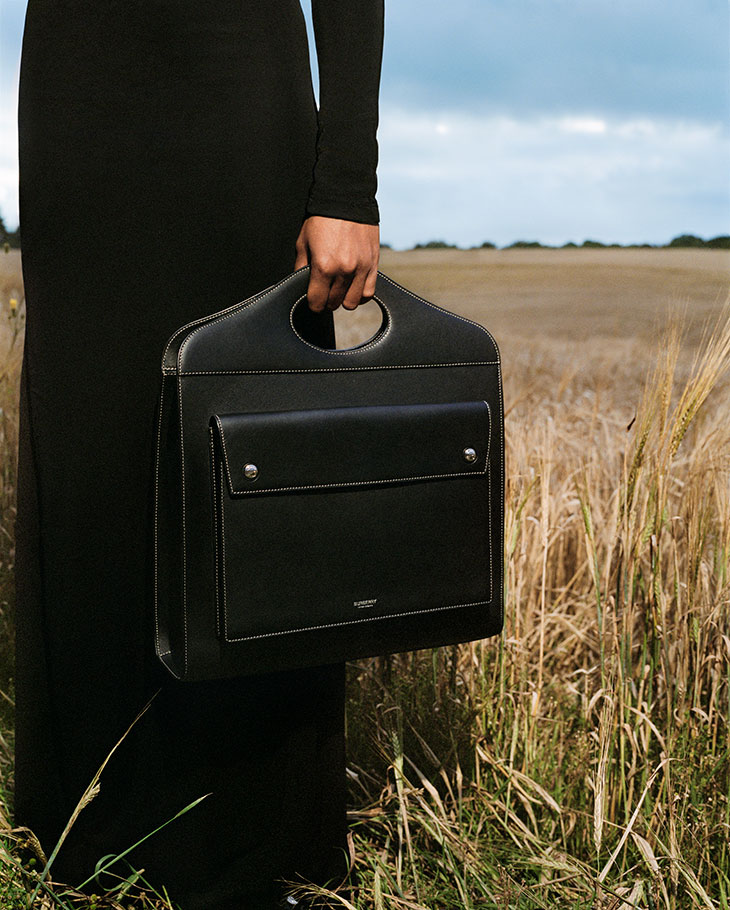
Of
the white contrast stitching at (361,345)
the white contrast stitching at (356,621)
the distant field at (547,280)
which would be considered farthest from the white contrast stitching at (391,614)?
the distant field at (547,280)

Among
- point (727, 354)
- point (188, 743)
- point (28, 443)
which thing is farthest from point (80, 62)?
point (727, 354)

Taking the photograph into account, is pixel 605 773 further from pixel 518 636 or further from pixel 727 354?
pixel 727 354

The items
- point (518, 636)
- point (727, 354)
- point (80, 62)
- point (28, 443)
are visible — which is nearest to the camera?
point (80, 62)

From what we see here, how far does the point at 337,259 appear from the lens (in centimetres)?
102

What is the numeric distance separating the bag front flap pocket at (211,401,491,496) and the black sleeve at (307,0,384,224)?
24 centimetres

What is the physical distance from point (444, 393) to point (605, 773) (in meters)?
0.69

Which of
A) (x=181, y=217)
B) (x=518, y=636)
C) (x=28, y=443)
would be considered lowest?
(x=518, y=636)

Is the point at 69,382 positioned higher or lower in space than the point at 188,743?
higher

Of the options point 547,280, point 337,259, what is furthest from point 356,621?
Result: point 547,280

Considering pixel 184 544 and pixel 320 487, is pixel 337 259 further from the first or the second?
pixel 184 544

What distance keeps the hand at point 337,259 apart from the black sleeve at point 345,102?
0.02m

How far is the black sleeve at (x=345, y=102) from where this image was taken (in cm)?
101

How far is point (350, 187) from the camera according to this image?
40.7 inches

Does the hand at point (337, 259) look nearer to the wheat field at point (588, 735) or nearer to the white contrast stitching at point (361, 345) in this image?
the white contrast stitching at point (361, 345)
